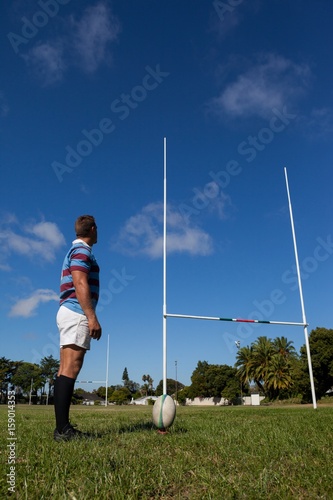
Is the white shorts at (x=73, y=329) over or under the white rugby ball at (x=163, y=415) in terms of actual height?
over

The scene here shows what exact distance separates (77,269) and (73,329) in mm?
469

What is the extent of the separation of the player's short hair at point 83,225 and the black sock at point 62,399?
1.18 metres

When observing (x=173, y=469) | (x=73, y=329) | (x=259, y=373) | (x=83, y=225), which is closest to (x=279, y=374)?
(x=259, y=373)

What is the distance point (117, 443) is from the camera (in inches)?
108

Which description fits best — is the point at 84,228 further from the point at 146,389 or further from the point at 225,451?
the point at 146,389

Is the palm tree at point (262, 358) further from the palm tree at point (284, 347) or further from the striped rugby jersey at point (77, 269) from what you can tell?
the striped rugby jersey at point (77, 269)

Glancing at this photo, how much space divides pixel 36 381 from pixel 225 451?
71239mm

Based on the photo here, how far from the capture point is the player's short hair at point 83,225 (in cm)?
340

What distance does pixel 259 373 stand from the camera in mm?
43625

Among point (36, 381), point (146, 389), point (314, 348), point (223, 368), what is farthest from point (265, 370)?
point (146, 389)

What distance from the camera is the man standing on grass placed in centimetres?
295

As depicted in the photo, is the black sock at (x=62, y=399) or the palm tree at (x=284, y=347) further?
the palm tree at (x=284, y=347)

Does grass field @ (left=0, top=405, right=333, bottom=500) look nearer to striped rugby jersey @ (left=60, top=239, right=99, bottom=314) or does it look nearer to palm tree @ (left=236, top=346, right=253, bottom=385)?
striped rugby jersey @ (left=60, top=239, right=99, bottom=314)

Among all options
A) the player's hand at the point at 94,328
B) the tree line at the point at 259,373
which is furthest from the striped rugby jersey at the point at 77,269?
the tree line at the point at 259,373
